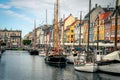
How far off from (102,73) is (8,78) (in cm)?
1468

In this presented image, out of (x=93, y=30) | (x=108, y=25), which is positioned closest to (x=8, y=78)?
(x=108, y=25)

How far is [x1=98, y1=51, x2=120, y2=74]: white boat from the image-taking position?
4435cm

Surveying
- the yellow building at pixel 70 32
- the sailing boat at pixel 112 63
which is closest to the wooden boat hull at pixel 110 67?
the sailing boat at pixel 112 63

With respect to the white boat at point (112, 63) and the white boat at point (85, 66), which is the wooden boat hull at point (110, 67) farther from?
the white boat at point (85, 66)

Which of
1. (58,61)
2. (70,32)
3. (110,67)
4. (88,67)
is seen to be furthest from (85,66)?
(70,32)

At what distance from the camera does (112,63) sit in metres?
44.9

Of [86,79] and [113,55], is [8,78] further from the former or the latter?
[113,55]

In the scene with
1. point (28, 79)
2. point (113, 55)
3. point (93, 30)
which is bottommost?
point (28, 79)

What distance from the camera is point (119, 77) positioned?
43469mm

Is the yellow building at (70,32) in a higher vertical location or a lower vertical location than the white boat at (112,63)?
higher

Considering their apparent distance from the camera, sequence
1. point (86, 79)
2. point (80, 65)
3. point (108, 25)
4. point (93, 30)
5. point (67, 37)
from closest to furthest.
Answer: point (86, 79)
point (80, 65)
point (108, 25)
point (93, 30)
point (67, 37)

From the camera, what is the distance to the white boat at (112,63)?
44350 mm

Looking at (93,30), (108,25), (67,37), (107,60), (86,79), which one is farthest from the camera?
(67,37)

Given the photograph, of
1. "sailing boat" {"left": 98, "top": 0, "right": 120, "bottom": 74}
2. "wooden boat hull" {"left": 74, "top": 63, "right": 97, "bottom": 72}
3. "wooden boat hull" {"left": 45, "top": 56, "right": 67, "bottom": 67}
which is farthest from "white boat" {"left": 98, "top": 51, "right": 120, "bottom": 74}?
"wooden boat hull" {"left": 45, "top": 56, "right": 67, "bottom": 67}
